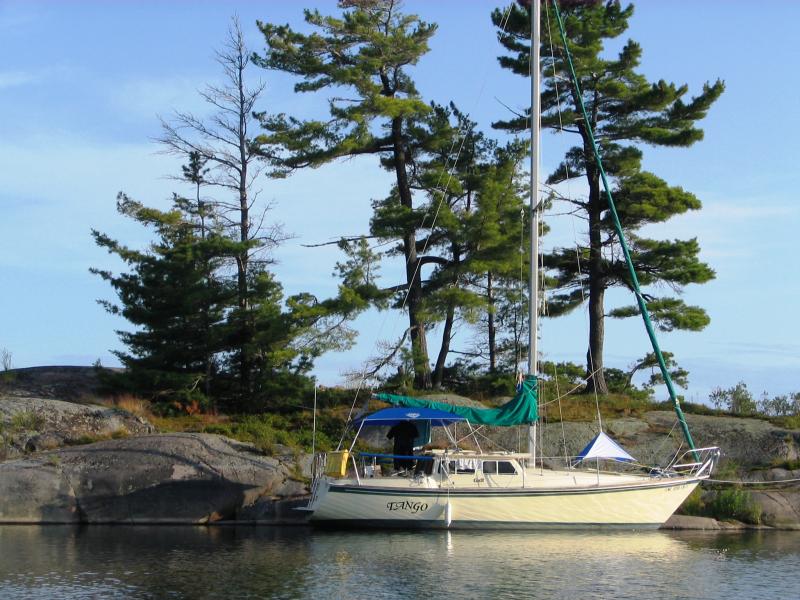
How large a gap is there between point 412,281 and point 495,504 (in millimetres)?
12693

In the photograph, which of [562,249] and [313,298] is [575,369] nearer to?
[562,249]

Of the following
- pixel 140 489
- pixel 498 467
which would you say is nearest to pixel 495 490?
pixel 498 467

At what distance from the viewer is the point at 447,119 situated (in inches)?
1516

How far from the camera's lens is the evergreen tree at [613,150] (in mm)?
35438

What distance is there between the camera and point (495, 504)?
26.2m

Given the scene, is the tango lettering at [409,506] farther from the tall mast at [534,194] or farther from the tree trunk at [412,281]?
the tree trunk at [412,281]

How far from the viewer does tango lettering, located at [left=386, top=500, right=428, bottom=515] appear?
26.3 metres

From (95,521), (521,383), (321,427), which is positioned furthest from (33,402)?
(521,383)

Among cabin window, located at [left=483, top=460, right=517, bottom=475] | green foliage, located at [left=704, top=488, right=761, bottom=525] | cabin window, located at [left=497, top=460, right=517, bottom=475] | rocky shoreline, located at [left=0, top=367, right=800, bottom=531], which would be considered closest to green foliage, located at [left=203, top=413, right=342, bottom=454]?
rocky shoreline, located at [left=0, top=367, right=800, bottom=531]

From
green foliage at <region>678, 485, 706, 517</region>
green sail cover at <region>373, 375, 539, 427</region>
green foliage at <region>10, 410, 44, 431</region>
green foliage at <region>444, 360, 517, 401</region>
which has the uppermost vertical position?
green foliage at <region>444, 360, 517, 401</region>

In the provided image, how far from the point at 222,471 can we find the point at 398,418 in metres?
5.40

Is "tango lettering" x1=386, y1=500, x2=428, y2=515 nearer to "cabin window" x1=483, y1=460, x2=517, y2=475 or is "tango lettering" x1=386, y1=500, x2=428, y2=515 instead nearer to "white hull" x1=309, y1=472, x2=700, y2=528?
"white hull" x1=309, y1=472, x2=700, y2=528

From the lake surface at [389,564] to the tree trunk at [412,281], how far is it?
11318mm

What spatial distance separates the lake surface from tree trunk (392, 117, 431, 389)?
11.3 m
